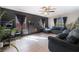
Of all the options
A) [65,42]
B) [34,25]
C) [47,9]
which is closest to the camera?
[65,42]

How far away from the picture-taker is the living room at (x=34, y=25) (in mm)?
2594

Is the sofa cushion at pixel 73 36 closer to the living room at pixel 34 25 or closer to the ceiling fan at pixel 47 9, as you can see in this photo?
the living room at pixel 34 25

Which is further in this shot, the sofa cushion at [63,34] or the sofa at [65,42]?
the sofa cushion at [63,34]

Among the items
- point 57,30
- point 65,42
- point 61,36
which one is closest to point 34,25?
point 57,30

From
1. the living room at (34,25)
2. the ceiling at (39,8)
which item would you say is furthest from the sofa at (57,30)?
the ceiling at (39,8)

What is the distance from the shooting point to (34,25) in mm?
2762

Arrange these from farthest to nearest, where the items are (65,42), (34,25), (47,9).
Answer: (34,25) < (47,9) < (65,42)

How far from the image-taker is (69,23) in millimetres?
2637

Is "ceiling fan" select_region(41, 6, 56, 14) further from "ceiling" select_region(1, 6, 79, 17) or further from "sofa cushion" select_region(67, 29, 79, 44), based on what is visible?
"sofa cushion" select_region(67, 29, 79, 44)

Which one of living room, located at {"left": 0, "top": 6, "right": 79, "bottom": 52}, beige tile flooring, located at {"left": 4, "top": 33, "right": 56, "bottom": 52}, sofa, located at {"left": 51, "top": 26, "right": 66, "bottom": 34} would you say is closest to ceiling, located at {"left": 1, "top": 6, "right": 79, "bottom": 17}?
living room, located at {"left": 0, "top": 6, "right": 79, "bottom": 52}

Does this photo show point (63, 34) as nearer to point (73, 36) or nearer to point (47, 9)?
point (73, 36)

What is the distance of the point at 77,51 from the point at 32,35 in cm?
113

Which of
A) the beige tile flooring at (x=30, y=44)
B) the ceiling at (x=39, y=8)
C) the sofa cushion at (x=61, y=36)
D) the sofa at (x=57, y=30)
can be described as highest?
the ceiling at (x=39, y=8)
